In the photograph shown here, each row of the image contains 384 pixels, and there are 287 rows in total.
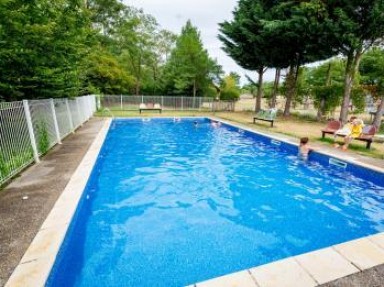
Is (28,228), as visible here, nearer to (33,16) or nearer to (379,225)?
(33,16)

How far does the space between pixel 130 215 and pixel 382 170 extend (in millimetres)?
6486

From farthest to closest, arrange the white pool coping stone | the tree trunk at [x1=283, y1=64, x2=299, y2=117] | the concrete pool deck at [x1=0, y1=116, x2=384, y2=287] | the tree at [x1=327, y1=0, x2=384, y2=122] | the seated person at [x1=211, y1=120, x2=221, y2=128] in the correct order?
1. the tree trunk at [x1=283, y1=64, x2=299, y2=117]
2. the seated person at [x1=211, y1=120, x2=221, y2=128]
3. the tree at [x1=327, y1=0, x2=384, y2=122]
4. the concrete pool deck at [x1=0, y1=116, x2=384, y2=287]
5. the white pool coping stone

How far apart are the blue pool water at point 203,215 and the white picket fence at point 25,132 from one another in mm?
1649

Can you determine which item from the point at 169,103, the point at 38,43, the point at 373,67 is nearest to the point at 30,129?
the point at 38,43

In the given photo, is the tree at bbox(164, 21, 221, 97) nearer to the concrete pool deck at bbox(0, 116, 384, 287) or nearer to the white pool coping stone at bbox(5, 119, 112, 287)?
the white pool coping stone at bbox(5, 119, 112, 287)

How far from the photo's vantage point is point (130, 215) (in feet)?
15.9

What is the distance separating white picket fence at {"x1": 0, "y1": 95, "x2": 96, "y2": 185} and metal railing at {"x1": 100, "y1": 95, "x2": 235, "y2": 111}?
17602mm

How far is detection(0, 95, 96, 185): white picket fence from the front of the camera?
16.4 ft

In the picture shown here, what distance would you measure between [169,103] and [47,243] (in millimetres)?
25239

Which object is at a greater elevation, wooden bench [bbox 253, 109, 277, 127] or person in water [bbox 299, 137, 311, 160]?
wooden bench [bbox 253, 109, 277, 127]

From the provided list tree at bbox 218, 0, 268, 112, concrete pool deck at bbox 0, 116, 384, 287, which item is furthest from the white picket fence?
tree at bbox 218, 0, 268, 112

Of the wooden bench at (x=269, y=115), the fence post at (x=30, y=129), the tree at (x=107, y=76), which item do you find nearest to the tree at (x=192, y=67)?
the tree at (x=107, y=76)

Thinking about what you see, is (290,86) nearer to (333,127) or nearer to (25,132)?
(333,127)

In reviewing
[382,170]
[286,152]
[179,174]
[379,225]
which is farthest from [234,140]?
[379,225]
